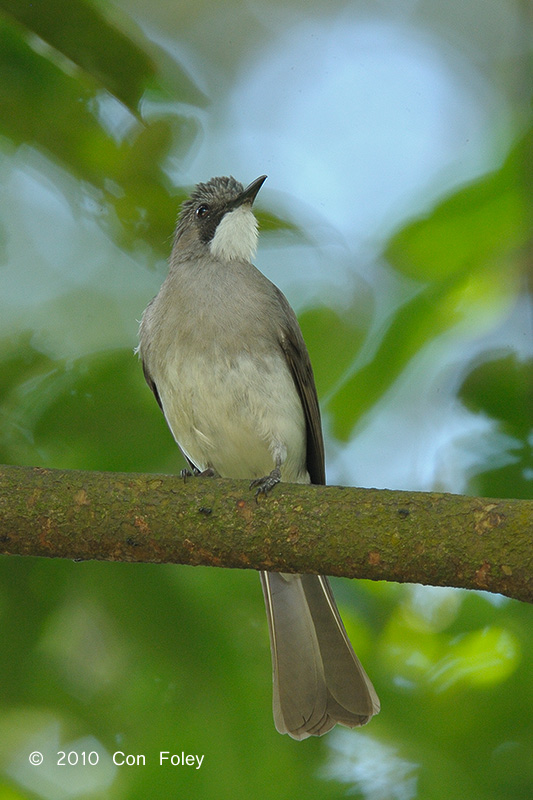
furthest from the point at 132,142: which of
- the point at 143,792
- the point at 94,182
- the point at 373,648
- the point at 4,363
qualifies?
the point at 143,792

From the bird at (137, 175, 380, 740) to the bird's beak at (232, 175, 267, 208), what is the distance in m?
0.02

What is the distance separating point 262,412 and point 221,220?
1.09 metres

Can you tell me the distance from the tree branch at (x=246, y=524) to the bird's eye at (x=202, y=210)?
2.04m

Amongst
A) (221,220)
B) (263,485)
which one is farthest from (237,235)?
(263,485)

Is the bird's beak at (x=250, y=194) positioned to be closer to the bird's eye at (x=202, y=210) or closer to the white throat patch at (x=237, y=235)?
the white throat patch at (x=237, y=235)

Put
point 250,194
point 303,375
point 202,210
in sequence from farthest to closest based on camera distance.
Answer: point 202,210
point 250,194
point 303,375

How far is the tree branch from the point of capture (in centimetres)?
227

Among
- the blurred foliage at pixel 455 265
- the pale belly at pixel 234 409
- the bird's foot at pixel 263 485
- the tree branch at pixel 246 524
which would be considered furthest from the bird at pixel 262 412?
the tree branch at pixel 246 524

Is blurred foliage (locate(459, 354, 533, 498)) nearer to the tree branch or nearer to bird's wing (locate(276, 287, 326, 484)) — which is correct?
bird's wing (locate(276, 287, 326, 484))

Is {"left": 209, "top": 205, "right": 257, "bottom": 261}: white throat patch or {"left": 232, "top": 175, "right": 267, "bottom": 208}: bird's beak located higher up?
{"left": 232, "top": 175, "right": 267, "bottom": 208}: bird's beak

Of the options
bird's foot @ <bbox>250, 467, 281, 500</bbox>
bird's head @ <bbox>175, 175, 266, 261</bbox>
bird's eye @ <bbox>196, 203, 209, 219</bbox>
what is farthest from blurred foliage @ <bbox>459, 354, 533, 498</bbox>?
bird's eye @ <bbox>196, 203, 209, 219</bbox>

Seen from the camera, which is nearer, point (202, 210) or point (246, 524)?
point (246, 524)

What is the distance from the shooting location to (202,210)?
4.28m

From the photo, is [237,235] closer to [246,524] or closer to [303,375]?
[303,375]
